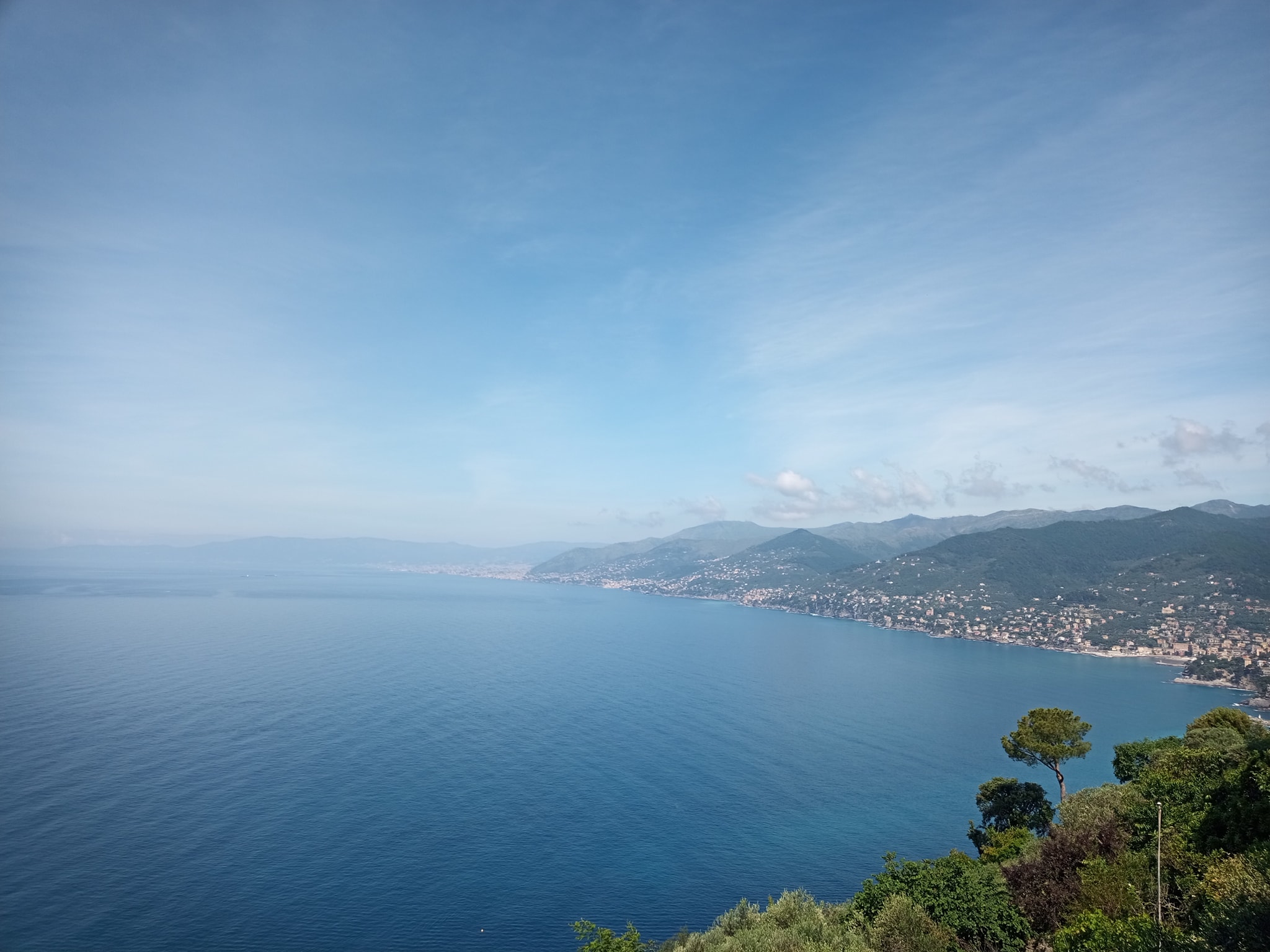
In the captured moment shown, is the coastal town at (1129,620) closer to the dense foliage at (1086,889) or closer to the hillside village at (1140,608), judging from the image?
the hillside village at (1140,608)

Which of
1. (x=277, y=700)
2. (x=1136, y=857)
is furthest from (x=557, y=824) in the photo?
(x=277, y=700)

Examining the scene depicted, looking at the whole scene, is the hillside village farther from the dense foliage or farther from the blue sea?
the dense foliage

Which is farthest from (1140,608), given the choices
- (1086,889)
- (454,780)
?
(1086,889)

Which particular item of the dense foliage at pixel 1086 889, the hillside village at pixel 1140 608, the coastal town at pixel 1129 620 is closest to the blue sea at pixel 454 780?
the coastal town at pixel 1129 620

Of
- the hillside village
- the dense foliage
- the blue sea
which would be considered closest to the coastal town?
the hillside village

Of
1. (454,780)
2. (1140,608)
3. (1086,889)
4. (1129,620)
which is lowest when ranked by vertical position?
(454,780)

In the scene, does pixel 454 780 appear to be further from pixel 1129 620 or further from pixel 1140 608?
pixel 1140 608
